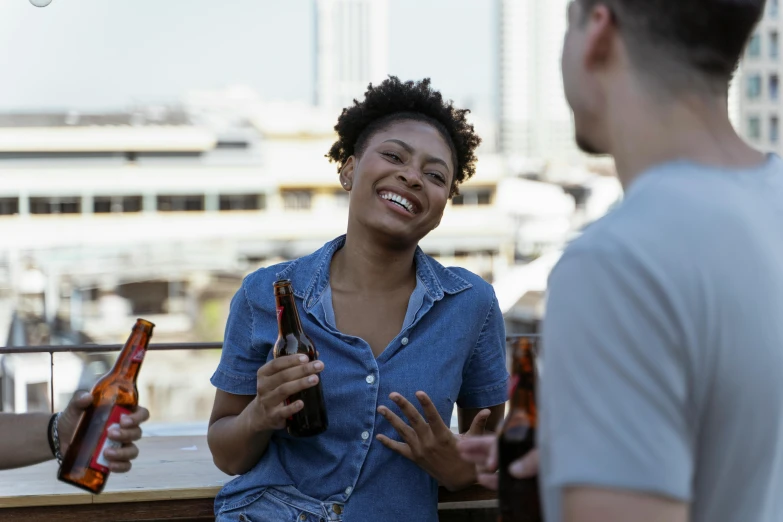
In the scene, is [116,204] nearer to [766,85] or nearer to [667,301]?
[766,85]

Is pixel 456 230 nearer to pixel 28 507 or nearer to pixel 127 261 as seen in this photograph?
pixel 127 261

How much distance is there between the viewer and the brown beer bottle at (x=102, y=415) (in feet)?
6.37

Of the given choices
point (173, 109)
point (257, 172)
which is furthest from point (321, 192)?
point (173, 109)

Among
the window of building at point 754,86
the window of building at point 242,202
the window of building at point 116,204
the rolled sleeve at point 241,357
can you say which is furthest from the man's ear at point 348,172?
the window of building at point 754,86

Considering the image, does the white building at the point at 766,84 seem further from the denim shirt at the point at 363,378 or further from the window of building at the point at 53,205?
the denim shirt at the point at 363,378

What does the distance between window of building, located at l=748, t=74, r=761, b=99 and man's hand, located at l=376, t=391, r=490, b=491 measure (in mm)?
83484

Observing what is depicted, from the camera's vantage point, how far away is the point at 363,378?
236 cm

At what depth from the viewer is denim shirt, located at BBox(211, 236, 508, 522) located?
233 cm

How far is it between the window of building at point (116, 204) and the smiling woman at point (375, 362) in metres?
68.3

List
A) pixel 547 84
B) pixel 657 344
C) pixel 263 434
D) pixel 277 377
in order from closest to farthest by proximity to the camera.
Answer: pixel 657 344, pixel 277 377, pixel 263 434, pixel 547 84

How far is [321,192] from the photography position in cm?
7075

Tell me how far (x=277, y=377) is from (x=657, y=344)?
121cm

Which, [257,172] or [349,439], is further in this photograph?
[257,172]

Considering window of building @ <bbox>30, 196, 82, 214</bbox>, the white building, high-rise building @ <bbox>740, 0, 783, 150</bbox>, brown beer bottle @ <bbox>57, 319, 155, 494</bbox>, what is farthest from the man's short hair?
high-rise building @ <bbox>740, 0, 783, 150</bbox>
